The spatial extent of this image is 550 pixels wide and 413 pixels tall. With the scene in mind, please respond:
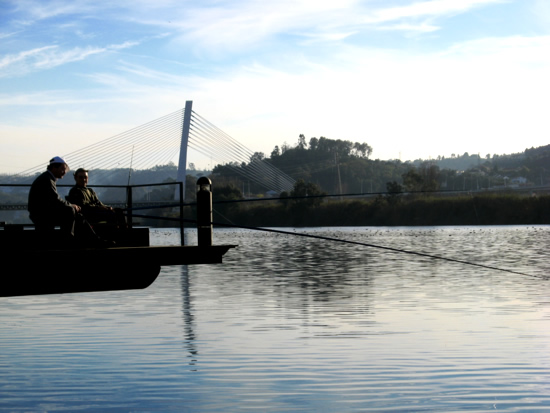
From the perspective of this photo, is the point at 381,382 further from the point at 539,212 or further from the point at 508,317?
the point at 539,212

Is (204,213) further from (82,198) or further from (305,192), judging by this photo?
(305,192)

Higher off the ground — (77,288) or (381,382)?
(77,288)

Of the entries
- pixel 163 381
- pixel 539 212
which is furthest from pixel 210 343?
pixel 539 212

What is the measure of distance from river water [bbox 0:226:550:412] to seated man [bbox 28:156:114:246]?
0.49 m

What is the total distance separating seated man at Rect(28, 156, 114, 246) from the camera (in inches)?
438

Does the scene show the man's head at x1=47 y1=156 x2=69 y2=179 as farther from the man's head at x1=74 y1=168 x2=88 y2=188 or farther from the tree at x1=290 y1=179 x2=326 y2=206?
the tree at x1=290 y1=179 x2=326 y2=206

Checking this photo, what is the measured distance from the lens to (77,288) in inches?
464

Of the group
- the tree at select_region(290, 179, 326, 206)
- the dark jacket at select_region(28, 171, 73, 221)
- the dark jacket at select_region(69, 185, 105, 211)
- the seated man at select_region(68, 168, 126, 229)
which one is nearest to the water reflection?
the seated man at select_region(68, 168, 126, 229)

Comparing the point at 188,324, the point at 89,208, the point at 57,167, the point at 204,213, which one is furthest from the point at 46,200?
the point at 188,324

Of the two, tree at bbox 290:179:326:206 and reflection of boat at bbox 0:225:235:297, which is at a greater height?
tree at bbox 290:179:326:206

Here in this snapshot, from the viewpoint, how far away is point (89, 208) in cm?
1274

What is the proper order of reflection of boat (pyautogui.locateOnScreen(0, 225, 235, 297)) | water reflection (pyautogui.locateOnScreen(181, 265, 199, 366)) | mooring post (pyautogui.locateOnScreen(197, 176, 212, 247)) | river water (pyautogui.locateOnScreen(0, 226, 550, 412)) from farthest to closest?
mooring post (pyautogui.locateOnScreen(197, 176, 212, 247)) < water reflection (pyautogui.locateOnScreen(181, 265, 199, 366)) < reflection of boat (pyautogui.locateOnScreen(0, 225, 235, 297)) < river water (pyautogui.locateOnScreen(0, 226, 550, 412))

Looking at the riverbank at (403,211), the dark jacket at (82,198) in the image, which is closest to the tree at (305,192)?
the riverbank at (403,211)

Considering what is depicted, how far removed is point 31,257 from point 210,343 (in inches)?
134
